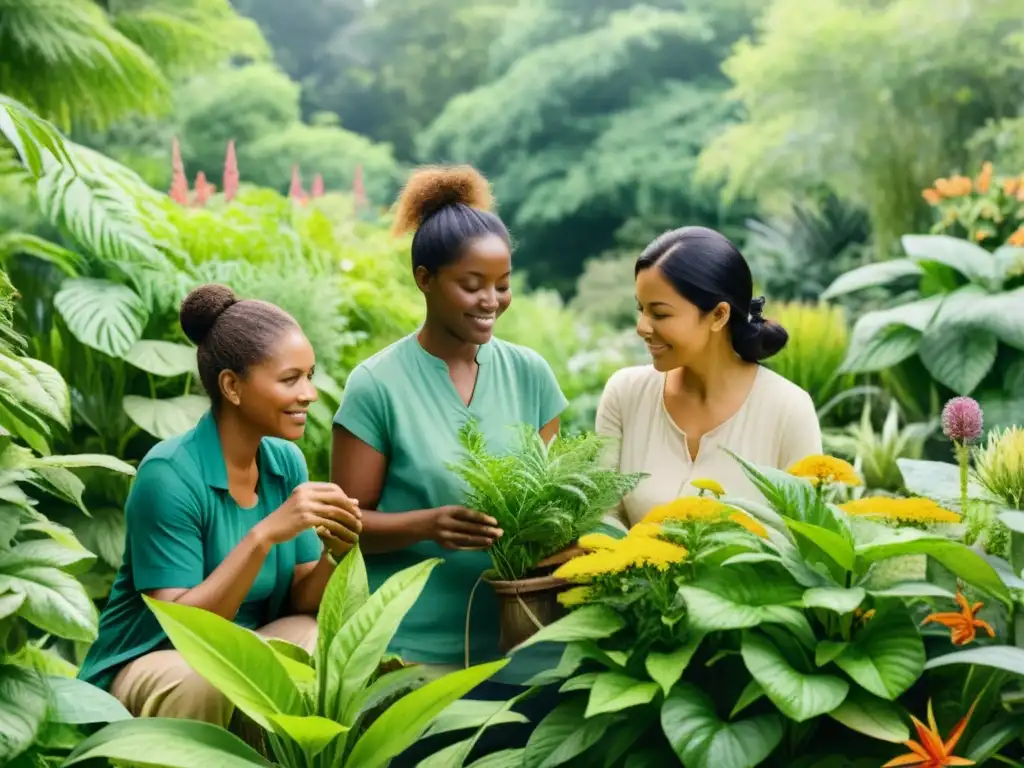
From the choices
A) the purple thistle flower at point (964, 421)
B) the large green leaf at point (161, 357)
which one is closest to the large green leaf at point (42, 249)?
the large green leaf at point (161, 357)

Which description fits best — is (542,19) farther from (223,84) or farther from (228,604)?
(228,604)

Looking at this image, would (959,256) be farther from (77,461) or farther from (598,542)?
(77,461)

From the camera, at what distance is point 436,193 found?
2516 millimetres

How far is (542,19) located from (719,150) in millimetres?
5505

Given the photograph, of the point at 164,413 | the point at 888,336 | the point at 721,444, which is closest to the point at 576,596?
the point at 721,444

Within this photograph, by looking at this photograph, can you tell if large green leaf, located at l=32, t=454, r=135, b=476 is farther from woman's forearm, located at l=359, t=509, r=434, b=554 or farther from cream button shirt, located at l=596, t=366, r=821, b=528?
cream button shirt, located at l=596, t=366, r=821, b=528

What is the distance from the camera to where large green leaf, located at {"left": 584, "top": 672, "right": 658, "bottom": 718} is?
5.86 ft

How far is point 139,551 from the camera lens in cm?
216

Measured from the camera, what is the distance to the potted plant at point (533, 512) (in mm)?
2098

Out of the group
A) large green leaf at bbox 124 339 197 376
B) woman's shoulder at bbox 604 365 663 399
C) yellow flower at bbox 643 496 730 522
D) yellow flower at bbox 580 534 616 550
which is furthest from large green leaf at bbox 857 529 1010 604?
large green leaf at bbox 124 339 197 376

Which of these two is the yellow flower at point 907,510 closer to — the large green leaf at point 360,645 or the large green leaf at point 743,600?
the large green leaf at point 743,600

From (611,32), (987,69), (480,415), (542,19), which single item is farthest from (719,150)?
(480,415)

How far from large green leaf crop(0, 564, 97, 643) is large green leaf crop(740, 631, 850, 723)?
973 mm

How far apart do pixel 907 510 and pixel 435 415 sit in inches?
37.3
